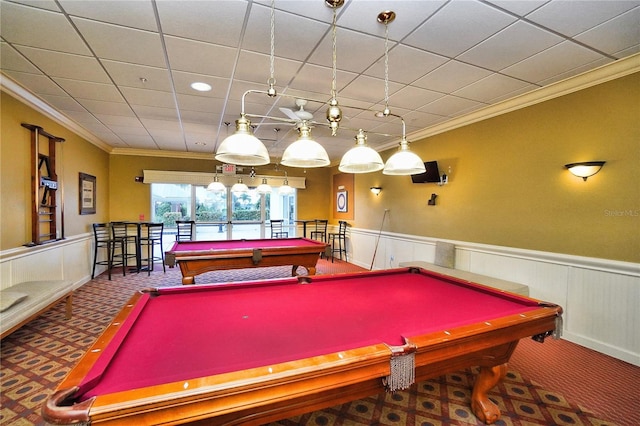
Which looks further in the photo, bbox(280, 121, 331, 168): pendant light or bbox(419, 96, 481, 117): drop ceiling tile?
bbox(419, 96, 481, 117): drop ceiling tile

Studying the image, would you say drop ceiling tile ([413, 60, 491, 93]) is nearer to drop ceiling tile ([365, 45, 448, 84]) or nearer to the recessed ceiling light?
drop ceiling tile ([365, 45, 448, 84])

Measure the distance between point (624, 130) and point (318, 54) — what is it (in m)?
2.92

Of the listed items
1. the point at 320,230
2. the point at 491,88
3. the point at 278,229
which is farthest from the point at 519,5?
the point at 278,229

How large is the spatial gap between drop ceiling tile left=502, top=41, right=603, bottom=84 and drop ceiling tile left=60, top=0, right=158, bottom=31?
3.10 meters

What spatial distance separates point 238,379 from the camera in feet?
3.30

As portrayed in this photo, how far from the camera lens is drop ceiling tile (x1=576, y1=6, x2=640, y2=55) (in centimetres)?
197

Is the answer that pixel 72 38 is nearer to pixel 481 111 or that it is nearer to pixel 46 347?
pixel 46 347

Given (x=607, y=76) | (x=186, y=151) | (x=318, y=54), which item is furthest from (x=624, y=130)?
(x=186, y=151)

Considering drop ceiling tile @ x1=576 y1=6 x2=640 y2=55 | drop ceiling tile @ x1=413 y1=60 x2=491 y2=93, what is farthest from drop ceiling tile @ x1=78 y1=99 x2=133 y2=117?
drop ceiling tile @ x1=576 y1=6 x2=640 y2=55

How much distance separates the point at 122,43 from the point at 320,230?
643cm

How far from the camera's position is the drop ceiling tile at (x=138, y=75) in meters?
2.66

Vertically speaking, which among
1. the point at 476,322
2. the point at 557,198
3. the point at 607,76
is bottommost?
the point at 476,322

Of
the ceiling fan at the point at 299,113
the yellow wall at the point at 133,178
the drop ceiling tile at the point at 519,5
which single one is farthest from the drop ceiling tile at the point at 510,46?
the yellow wall at the point at 133,178

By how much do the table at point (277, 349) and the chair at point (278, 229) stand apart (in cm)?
530
